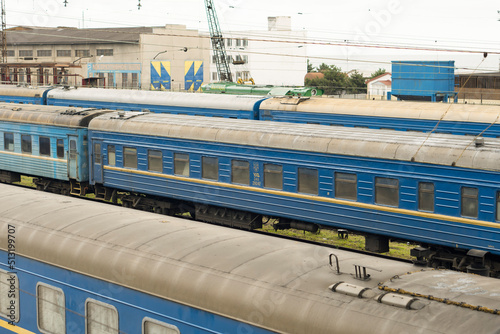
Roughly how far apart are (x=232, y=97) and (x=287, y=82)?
2656 inches

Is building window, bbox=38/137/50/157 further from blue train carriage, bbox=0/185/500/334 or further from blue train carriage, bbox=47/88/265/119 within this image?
blue train carriage, bbox=0/185/500/334

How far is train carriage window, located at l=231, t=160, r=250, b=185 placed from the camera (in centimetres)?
1917

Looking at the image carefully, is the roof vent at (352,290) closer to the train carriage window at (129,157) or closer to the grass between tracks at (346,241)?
the grass between tracks at (346,241)

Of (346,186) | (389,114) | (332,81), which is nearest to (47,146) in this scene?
(389,114)

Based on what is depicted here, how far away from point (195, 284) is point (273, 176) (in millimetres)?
11250

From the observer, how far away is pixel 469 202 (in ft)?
47.8

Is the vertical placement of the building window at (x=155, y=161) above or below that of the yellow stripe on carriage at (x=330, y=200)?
above

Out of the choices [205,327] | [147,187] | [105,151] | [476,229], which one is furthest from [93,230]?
[105,151]

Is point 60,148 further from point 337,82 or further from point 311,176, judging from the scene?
point 337,82

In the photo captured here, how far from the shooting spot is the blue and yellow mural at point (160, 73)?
63341 millimetres

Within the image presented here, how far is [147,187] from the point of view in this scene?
22000 millimetres

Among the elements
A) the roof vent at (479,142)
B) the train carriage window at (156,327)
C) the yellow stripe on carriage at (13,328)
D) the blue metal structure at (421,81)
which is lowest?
the yellow stripe on carriage at (13,328)

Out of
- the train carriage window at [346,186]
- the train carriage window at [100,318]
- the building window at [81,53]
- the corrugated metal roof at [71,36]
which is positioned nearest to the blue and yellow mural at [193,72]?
the corrugated metal roof at [71,36]

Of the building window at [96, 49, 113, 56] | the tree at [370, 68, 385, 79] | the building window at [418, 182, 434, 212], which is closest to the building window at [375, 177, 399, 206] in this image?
the building window at [418, 182, 434, 212]
